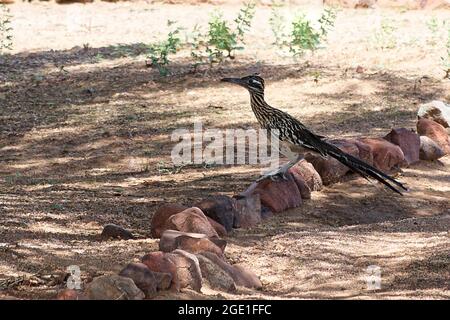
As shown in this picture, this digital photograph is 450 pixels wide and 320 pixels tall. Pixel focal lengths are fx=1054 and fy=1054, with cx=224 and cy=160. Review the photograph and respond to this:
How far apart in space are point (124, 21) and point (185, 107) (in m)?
5.02

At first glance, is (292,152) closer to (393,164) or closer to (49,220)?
(393,164)

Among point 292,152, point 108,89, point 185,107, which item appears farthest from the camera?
point 108,89

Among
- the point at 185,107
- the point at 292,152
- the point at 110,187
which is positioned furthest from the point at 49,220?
the point at 185,107

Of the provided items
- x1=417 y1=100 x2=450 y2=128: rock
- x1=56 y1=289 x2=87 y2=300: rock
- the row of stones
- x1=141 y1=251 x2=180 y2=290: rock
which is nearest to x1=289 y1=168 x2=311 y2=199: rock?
the row of stones

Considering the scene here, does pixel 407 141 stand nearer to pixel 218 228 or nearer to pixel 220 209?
pixel 220 209

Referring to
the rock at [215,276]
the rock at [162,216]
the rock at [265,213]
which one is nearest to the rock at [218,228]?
the rock at [162,216]

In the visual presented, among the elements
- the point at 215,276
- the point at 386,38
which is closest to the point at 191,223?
the point at 215,276

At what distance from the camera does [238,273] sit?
5418mm

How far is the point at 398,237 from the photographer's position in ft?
21.3

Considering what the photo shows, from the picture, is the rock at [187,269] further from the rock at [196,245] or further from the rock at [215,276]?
the rock at [196,245]

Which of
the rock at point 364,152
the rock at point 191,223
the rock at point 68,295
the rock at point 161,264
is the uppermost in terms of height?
the rock at point 68,295

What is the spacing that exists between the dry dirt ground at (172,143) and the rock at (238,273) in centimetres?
9

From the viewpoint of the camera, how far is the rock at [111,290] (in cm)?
447

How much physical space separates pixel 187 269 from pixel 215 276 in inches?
9.0
